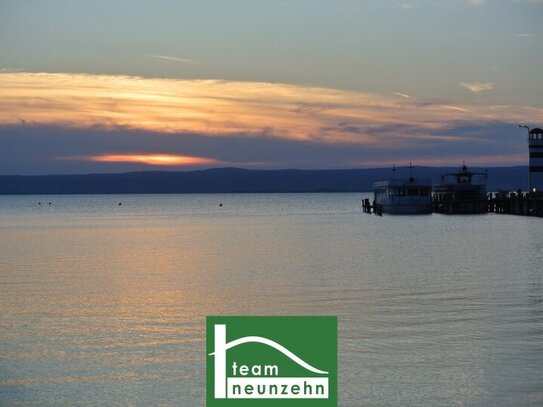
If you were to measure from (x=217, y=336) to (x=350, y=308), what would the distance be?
10847 mm

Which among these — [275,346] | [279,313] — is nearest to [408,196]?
[279,313]

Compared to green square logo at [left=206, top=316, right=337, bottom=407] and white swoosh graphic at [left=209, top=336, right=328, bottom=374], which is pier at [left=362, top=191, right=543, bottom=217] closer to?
white swoosh graphic at [left=209, top=336, right=328, bottom=374]

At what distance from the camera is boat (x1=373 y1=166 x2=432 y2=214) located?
112125mm

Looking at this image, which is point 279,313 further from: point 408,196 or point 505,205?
point 505,205

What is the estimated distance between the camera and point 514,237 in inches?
2835

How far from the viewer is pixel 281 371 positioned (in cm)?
1728

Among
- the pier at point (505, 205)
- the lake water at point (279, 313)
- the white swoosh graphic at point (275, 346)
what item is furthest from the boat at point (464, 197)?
the white swoosh graphic at point (275, 346)

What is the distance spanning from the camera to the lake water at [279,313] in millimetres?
18719

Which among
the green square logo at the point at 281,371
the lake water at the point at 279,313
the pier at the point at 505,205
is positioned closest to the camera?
the green square logo at the point at 281,371

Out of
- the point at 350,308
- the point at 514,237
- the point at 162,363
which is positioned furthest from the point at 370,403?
the point at 514,237

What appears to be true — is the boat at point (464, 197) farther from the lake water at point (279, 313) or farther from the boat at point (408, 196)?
the lake water at point (279, 313)

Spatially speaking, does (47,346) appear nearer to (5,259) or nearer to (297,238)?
(5,259)

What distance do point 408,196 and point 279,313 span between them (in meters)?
86.3

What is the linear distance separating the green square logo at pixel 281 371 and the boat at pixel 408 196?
94305 mm
